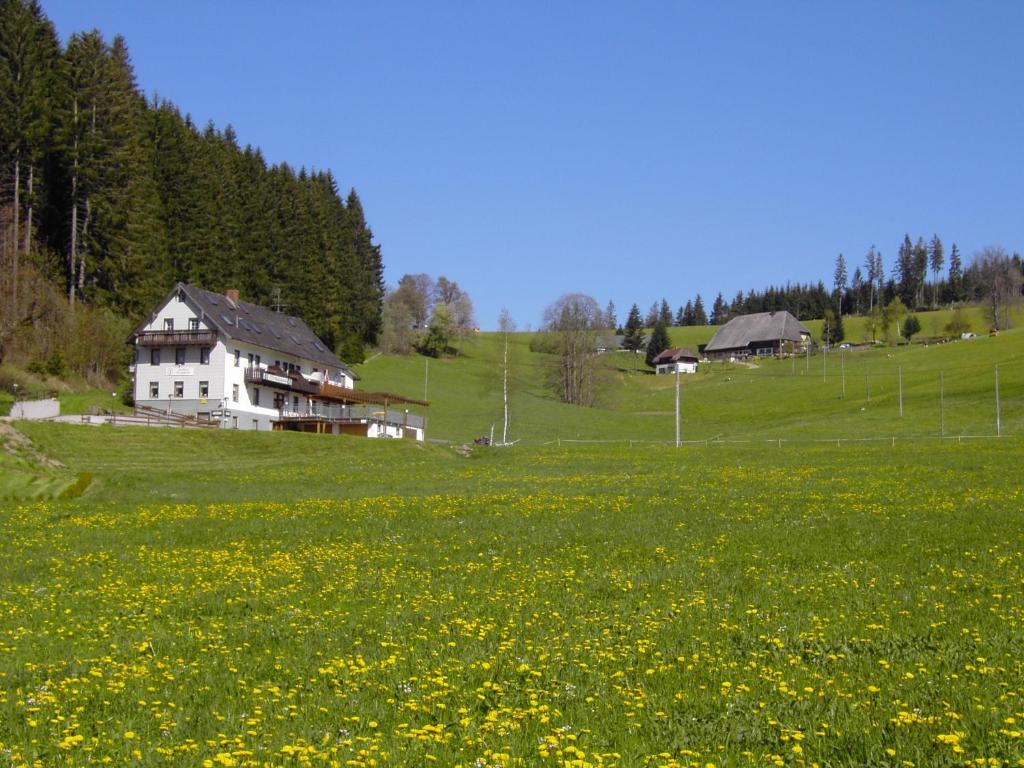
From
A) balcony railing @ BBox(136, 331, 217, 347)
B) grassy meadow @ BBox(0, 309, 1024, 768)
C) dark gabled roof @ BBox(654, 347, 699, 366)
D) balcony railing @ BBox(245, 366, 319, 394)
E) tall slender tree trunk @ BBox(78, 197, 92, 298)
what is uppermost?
tall slender tree trunk @ BBox(78, 197, 92, 298)

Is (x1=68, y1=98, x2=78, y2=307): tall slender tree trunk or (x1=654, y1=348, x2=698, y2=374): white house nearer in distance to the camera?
(x1=68, y1=98, x2=78, y2=307): tall slender tree trunk

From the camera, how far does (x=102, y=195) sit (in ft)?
276

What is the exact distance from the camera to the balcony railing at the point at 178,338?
80438 millimetres

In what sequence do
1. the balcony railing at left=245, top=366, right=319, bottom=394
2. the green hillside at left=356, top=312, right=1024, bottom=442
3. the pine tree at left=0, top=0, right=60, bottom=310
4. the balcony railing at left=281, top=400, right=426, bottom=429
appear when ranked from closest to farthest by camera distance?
1. the balcony railing at left=281, top=400, right=426, bottom=429
2. the pine tree at left=0, top=0, right=60, bottom=310
3. the green hillside at left=356, top=312, right=1024, bottom=442
4. the balcony railing at left=245, top=366, right=319, bottom=394

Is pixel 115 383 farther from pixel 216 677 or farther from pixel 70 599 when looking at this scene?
pixel 216 677

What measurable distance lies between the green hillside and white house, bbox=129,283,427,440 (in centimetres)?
1246

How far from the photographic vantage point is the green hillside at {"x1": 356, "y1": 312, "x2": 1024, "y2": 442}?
8306 cm

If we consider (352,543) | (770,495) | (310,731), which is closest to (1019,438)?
(770,495)

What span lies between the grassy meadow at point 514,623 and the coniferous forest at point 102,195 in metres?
50.3

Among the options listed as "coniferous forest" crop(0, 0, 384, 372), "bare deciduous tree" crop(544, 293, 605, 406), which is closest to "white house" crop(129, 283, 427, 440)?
"coniferous forest" crop(0, 0, 384, 372)

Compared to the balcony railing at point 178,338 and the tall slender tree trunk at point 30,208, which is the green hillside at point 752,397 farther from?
the tall slender tree trunk at point 30,208

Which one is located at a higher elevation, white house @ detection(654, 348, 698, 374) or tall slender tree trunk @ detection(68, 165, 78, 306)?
tall slender tree trunk @ detection(68, 165, 78, 306)

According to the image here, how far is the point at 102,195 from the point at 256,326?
1750 cm

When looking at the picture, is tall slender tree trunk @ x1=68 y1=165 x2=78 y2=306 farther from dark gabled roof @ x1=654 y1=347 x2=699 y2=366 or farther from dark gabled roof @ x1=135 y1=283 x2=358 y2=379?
dark gabled roof @ x1=654 y1=347 x2=699 y2=366
